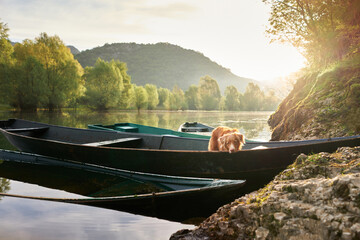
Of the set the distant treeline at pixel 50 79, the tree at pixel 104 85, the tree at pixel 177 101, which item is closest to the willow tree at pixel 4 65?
the distant treeline at pixel 50 79

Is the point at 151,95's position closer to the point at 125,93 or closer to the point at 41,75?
the point at 125,93

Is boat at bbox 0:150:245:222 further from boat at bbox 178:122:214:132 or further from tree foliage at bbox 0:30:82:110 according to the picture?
tree foliage at bbox 0:30:82:110

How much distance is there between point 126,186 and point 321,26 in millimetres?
15753

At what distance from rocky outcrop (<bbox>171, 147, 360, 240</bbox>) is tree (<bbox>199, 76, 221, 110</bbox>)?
9219 centimetres

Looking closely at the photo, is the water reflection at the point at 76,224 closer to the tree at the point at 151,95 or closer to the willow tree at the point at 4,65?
the willow tree at the point at 4,65

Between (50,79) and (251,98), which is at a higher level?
(251,98)

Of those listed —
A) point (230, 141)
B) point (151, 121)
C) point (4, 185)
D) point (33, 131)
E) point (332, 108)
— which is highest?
point (332, 108)

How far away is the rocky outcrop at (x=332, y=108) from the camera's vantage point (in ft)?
30.5

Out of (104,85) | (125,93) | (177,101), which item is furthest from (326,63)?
(177,101)

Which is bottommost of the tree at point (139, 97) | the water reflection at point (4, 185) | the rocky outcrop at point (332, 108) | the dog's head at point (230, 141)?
the water reflection at point (4, 185)

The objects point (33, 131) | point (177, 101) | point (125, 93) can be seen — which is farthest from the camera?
point (177, 101)

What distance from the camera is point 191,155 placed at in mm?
5250

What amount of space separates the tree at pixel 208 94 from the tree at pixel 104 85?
46596 mm

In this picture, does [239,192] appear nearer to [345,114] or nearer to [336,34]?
[345,114]
